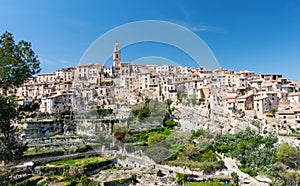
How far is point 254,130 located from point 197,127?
3.92 m

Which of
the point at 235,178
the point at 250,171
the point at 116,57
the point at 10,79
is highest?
the point at 116,57

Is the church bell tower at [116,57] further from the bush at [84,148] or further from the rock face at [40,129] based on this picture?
the rock face at [40,129]

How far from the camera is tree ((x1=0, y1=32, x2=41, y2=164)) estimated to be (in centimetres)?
501

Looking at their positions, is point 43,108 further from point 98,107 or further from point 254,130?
point 254,130

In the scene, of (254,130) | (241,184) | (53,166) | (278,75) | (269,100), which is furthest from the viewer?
(278,75)

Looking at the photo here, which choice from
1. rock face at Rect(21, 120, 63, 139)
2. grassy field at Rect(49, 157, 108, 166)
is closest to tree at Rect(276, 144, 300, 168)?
grassy field at Rect(49, 157, 108, 166)

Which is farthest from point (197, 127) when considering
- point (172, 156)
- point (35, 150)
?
point (35, 150)

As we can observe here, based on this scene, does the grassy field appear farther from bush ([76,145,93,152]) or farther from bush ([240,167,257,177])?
bush ([240,167,257,177])

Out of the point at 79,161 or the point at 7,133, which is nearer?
the point at 7,133

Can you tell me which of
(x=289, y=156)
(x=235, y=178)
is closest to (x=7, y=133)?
(x=235, y=178)

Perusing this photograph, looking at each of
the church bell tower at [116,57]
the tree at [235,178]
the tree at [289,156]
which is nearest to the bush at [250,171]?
the tree at [235,178]

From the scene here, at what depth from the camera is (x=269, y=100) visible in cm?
1914

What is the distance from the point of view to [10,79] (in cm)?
515

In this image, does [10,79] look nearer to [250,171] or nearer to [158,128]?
[250,171]
